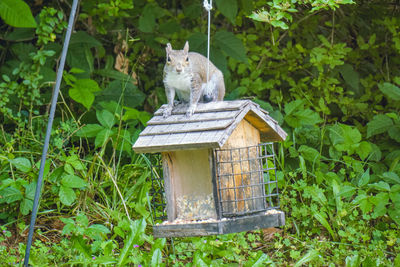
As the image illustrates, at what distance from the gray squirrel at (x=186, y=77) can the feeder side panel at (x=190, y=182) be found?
0.21 metres

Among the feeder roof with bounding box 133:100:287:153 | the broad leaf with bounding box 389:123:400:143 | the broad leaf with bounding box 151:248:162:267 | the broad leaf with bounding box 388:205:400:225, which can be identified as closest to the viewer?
the feeder roof with bounding box 133:100:287:153

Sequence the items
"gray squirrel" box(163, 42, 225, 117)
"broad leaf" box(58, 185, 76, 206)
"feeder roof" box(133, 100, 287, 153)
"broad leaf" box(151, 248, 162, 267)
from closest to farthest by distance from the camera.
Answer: "feeder roof" box(133, 100, 287, 153) < "gray squirrel" box(163, 42, 225, 117) < "broad leaf" box(151, 248, 162, 267) < "broad leaf" box(58, 185, 76, 206)

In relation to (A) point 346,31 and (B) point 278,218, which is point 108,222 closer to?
(B) point 278,218

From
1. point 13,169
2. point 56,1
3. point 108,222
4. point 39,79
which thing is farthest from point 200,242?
point 56,1

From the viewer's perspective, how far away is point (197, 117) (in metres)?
2.29

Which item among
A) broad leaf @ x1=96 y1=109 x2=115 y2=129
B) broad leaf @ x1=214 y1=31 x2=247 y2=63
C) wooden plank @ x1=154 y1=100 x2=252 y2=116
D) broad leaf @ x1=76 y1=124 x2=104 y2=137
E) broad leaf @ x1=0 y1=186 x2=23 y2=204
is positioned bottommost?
broad leaf @ x1=0 y1=186 x2=23 y2=204

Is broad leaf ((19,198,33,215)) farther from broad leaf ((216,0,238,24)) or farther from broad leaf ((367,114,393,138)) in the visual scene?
broad leaf ((367,114,393,138))

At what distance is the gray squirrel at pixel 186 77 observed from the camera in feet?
7.64

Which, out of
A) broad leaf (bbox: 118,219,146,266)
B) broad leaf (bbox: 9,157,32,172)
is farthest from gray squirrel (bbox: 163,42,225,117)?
broad leaf (bbox: 9,157,32,172)

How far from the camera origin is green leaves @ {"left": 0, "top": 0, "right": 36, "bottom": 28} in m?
3.72

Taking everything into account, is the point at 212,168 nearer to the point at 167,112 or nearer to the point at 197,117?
the point at 197,117

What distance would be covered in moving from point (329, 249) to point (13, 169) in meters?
2.36

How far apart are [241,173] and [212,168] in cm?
17

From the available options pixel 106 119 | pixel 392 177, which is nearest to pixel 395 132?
pixel 392 177
